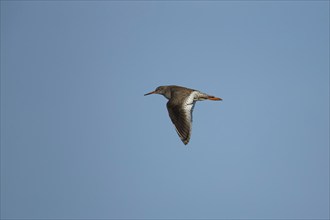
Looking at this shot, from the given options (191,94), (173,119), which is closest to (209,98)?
(191,94)

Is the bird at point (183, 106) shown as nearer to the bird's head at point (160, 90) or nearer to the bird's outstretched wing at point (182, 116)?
the bird's outstretched wing at point (182, 116)

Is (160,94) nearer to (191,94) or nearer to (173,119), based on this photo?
(191,94)

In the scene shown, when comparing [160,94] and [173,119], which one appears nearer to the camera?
[173,119]

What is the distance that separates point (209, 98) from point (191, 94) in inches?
60.2

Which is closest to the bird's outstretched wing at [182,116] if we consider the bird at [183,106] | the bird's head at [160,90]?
the bird at [183,106]

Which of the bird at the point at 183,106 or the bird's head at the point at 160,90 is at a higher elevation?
the bird's head at the point at 160,90

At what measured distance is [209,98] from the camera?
1388 inches

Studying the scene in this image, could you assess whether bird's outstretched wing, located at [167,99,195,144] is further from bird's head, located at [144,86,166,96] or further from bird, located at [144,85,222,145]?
bird's head, located at [144,86,166,96]

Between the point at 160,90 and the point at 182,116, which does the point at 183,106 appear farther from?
the point at 160,90

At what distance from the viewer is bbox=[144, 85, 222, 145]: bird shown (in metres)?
30.6

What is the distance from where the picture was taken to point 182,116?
31.8 metres

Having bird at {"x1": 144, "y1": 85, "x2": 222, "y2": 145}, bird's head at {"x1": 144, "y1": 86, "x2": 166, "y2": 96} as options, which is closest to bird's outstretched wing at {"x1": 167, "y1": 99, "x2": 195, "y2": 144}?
bird at {"x1": 144, "y1": 85, "x2": 222, "y2": 145}

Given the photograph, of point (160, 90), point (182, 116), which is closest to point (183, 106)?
point (182, 116)

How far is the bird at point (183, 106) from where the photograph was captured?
1204 inches
